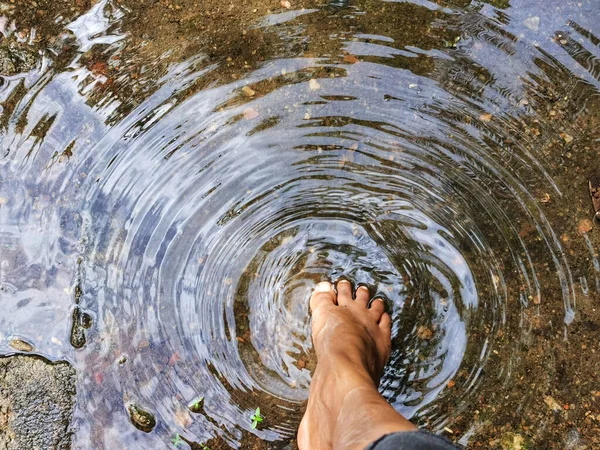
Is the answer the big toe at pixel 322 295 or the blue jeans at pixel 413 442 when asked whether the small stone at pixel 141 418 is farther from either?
the blue jeans at pixel 413 442

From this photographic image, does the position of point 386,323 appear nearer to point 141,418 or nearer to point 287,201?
point 287,201

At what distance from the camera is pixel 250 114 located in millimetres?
2906

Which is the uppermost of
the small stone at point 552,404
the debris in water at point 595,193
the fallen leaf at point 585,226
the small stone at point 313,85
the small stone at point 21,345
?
the small stone at point 313,85

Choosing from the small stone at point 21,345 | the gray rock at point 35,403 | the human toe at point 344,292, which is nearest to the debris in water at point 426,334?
the human toe at point 344,292

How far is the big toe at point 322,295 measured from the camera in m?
2.84

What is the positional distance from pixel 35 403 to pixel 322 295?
1862 millimetres

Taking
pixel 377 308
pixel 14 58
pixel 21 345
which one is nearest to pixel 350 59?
pixel 377 308

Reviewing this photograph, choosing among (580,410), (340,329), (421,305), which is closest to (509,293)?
(421,305)

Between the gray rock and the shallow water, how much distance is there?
3.7 inches

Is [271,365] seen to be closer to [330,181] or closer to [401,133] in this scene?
[330,181]

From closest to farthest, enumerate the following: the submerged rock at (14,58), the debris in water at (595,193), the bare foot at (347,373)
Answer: the bare foot at (347,373) → the debris in water at (595,193) → the submerged rock at (14,58)

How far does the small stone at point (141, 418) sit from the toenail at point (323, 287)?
1.27 meters

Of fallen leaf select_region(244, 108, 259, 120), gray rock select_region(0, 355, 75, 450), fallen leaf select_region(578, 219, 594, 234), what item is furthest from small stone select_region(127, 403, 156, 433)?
fallen leaf select_region(578, 219, 594, 234)

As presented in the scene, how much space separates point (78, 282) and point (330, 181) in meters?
1.64
